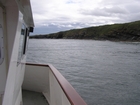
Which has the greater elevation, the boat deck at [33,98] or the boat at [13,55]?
the boat at [13,55]

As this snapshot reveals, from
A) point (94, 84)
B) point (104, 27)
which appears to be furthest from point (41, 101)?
point (104, 27)

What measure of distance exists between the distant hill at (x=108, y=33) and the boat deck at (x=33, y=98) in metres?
82.1

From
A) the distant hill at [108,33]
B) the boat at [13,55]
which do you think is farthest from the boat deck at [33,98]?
the distant hill at [108,33]

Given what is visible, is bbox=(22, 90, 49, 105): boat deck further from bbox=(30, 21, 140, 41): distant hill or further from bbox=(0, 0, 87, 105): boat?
bbox=(30, 21, 140, 41): distant hill

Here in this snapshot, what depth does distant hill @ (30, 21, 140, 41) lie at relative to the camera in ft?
285

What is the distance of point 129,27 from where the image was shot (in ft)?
303

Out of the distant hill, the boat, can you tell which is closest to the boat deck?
the boat

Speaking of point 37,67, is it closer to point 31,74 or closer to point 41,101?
point 31,74

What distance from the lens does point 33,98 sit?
4.76m

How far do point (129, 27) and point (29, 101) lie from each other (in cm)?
9382

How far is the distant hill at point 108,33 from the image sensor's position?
8700 cm

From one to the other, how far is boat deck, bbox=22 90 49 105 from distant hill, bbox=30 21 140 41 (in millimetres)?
82129

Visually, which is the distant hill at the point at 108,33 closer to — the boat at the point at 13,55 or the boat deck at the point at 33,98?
the boat deck at the point at 33,98

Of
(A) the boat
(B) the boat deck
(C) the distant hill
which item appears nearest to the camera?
(A) the boat
